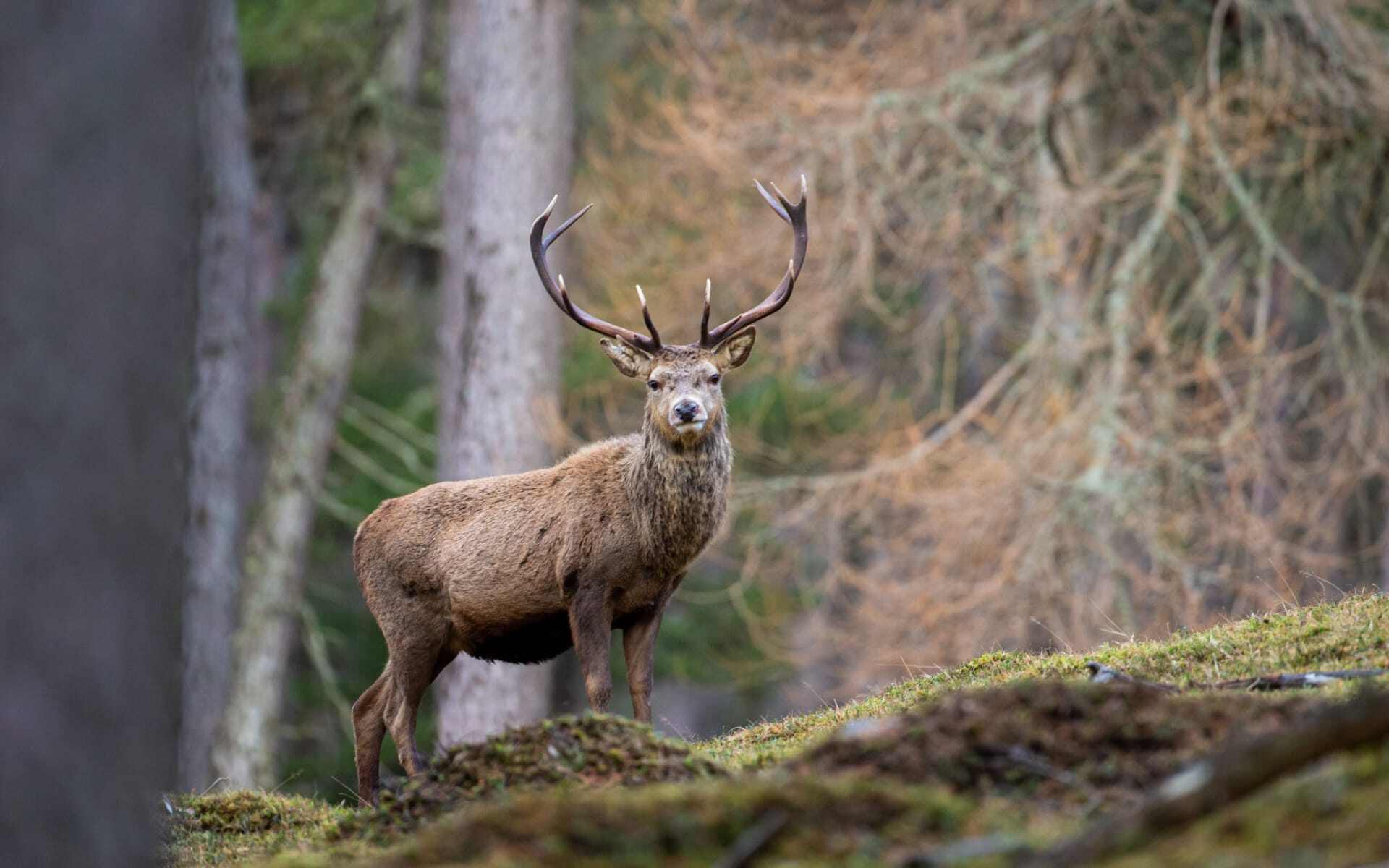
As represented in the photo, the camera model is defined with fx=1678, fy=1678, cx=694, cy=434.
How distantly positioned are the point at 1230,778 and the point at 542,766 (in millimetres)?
2468

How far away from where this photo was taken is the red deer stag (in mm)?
8289

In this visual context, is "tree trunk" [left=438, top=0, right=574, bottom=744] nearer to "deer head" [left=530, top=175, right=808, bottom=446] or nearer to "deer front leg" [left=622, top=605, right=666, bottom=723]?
"deer head" [left=530, top=175, right=808, bottom=446]

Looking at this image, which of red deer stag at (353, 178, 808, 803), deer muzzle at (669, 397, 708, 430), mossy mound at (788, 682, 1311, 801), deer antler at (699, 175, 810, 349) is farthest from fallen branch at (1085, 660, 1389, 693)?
deer antler at (699, 175, 810, 349)

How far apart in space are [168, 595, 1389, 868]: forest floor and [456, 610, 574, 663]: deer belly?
187 centimetres

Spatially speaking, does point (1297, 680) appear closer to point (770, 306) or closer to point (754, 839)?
point (754, 839)

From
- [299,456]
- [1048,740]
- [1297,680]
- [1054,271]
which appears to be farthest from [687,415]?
[299,456]

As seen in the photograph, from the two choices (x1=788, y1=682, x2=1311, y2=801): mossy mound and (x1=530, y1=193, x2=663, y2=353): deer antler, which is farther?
(x1=530, y1=193, x2=663, y2=353): deer antler

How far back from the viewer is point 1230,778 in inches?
145

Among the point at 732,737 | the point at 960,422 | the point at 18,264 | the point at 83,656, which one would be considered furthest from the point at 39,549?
the point at 960,422

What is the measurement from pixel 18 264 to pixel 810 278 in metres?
12.0

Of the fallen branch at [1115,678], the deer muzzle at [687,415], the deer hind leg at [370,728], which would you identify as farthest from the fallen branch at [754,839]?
the deer hind leg at [370,728]

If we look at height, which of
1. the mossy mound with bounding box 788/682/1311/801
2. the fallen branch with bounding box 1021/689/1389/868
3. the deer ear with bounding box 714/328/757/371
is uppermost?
the deer ear with bounding box 714/328/757/371

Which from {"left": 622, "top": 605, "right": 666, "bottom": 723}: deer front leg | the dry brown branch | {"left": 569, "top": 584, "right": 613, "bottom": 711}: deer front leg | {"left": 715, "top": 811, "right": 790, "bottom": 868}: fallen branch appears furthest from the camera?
the dry brown branch

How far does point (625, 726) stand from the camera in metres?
5.68
